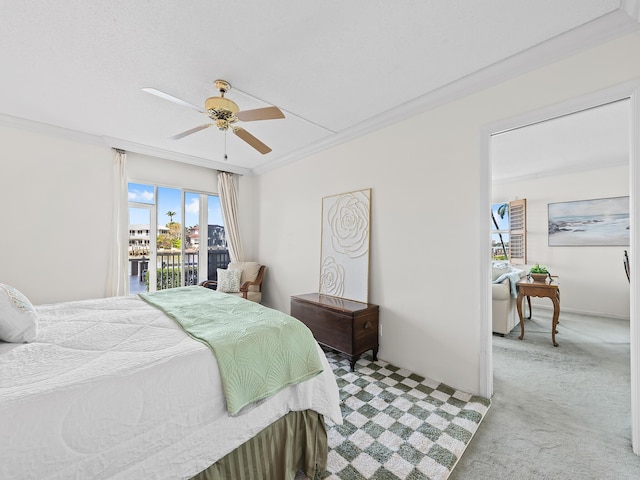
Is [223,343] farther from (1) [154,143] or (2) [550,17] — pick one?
(1) [154,143]

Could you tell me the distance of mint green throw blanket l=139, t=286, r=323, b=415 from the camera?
4.22 ft

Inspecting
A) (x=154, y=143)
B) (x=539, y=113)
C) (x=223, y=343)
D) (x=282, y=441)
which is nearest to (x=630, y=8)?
(x=539, y=113)

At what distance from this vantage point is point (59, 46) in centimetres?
187

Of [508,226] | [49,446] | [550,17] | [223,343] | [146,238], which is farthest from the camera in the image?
[508,226]

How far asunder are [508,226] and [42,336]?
6853mm

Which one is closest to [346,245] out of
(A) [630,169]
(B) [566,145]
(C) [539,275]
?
(A) [630,169]

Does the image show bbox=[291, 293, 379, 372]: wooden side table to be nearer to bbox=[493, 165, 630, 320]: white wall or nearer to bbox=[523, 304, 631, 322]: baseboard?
bbox=[523, 304, 631, 322]: baseboard

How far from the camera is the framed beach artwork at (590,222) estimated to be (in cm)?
429

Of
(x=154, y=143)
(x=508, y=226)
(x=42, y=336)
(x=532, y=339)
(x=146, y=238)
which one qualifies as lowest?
(x=532, y=339)

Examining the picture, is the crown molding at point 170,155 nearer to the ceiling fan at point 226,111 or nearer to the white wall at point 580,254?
the ceiling fan at point 226,111

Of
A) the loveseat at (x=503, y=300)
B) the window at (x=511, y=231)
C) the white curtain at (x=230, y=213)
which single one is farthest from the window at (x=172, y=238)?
the window at (x=511, y=231)

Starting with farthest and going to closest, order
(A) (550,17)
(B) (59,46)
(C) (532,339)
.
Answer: (C) (532,339), (B) (59,46), (A) (550,17)

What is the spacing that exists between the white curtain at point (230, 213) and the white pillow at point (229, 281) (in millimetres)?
423

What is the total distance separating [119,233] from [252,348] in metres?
3.26
